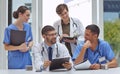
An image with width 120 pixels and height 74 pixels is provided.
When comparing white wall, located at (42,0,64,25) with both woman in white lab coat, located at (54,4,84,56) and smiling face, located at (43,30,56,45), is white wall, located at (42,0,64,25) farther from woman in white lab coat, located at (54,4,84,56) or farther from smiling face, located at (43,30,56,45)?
smiling face, located at (43,30,56,45)

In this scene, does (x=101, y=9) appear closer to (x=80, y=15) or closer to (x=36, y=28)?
(x=80, y=15)

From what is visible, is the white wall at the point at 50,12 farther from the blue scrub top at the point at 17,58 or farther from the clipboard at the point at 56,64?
the clipboard at the point at 56,64

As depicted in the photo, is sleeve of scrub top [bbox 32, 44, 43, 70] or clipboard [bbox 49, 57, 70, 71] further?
sleeve of scrub top [bbox 32, 44, 43, 70]

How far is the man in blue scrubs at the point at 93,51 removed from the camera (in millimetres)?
3414

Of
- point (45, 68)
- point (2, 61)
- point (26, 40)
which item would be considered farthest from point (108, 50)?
point (2, 61)

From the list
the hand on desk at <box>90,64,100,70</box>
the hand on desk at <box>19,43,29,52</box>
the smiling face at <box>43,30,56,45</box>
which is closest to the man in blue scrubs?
the hand on desk at <box>90,64,100,70</box>

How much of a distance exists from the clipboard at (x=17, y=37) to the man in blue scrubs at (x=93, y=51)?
88 cm

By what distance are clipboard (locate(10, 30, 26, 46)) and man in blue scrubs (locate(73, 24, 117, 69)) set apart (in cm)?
88

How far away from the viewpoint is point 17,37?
3965mm

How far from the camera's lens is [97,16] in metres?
5.18

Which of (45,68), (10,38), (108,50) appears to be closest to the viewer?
(45,68)

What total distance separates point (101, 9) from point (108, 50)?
1.81 metres

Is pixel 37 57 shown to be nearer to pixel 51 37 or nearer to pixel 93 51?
pixel 51 37

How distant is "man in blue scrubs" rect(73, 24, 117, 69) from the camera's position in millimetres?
3414
